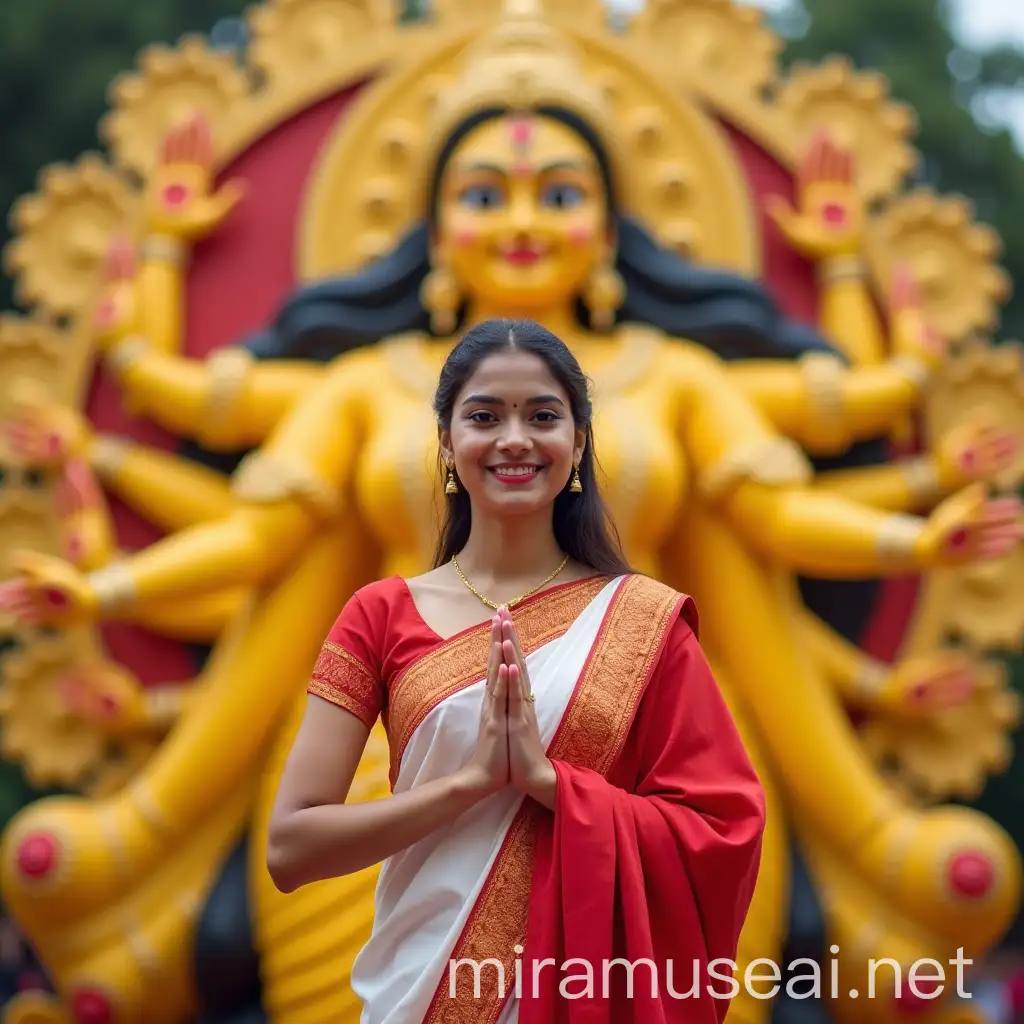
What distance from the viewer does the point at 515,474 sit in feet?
7.39

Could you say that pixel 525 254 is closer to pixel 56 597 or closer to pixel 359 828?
pixel 56 597

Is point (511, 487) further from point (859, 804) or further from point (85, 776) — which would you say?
point (85, 776)

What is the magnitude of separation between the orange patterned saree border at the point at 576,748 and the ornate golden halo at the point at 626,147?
2.75m

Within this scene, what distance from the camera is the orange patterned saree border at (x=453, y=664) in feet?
7.17

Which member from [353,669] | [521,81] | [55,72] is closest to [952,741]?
[521,81]

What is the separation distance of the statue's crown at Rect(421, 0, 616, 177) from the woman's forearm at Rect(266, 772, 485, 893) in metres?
2.86

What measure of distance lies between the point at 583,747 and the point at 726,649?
227 cm

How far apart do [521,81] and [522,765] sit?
291 centimetres

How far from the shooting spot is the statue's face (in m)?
4.38

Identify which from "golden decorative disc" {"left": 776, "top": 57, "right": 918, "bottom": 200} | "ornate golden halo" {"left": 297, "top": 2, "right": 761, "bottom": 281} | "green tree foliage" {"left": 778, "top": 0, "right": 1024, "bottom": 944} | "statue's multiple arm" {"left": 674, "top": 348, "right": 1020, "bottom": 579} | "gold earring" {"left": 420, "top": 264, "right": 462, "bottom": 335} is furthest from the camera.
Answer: "green tree foliage" {"left": 778, "top": 0, "right": 1024, "bottom": 944}

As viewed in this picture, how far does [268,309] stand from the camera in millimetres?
5098

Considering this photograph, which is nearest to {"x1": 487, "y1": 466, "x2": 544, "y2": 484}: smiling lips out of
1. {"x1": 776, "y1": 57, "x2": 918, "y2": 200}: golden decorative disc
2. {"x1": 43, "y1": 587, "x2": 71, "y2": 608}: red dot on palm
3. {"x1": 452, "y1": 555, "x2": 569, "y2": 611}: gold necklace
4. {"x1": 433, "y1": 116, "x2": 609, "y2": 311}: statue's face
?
{"x1": 452, "y1": 555, "x2": 569, "y2": 611}: gold necklace

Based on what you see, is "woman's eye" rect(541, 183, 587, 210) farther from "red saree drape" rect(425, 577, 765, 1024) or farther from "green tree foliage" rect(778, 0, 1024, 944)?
"green tree foliage" rect(778, 0, 1024, 944)

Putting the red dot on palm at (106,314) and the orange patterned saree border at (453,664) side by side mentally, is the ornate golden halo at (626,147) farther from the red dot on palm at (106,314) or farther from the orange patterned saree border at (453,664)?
the orange patterned saree border at (453,664)
